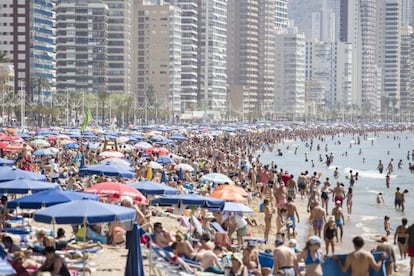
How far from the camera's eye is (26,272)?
12.5 meters

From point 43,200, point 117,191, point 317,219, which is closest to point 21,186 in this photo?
point 117,191

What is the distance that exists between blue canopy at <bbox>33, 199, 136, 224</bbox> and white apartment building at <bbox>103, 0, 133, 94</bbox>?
456 ft

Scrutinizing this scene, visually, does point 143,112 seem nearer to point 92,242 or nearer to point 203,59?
point 203,59

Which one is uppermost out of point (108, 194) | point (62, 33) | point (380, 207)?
point (62, 33)

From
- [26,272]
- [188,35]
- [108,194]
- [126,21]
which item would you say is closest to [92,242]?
[108,194]

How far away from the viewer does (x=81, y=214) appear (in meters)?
14.5

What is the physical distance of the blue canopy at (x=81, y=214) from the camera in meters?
14.4

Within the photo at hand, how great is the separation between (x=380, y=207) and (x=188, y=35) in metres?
136

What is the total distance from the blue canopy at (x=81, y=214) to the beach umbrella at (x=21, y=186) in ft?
13.2

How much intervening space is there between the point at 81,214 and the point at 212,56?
551 ft

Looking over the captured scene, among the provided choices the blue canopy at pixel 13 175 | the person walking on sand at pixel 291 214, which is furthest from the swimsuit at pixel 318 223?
the blue canopy at pixel 13 175

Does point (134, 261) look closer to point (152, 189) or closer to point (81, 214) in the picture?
point (81, 214)

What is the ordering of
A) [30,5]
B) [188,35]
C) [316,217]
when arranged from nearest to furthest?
[316,217] < [30,5] < [188,35]

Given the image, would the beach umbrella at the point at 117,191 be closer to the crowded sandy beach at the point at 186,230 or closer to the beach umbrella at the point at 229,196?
the crowded sandy beach at the point at 186,230
